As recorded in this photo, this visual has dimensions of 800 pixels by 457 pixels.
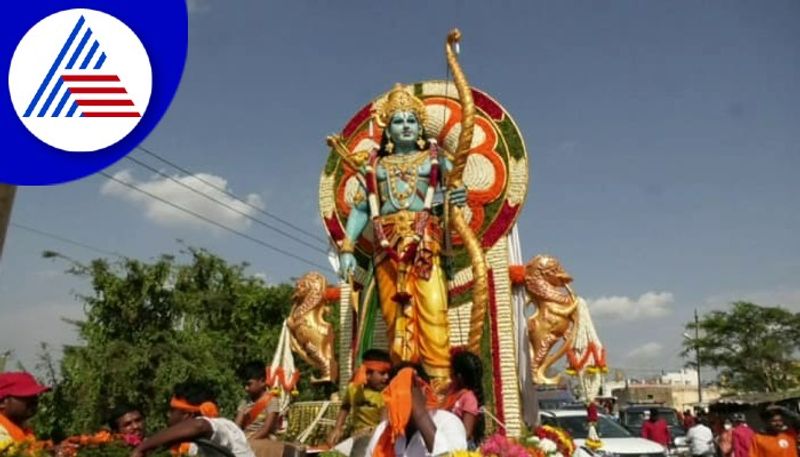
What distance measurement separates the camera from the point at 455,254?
29.2 feet

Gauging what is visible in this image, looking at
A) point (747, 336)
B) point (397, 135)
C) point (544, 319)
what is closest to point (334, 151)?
point (397, 135)

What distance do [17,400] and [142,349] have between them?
15.6 m

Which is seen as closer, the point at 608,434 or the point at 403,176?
the point at 403,176

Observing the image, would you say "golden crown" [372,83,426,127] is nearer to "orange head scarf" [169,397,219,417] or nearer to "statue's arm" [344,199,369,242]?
"statue's arm" [344,199,369,242]

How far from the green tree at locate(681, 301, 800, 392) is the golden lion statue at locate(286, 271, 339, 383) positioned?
27845 millimetres

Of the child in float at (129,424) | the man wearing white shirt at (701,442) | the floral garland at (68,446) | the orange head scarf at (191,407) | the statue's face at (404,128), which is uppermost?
the statue's face at (404,128)

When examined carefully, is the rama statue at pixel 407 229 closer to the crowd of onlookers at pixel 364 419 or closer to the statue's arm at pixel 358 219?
the statue's arm at pixel 358 219

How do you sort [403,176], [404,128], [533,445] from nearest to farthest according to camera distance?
[533,445] < [403,176] < [404,128]

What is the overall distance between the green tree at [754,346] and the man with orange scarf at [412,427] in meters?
32.8

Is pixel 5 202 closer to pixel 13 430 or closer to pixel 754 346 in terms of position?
pixel 13 430

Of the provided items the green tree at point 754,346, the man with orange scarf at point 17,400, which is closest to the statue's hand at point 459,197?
the man with orange scarf at point 17,400

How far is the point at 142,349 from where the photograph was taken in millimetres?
18766

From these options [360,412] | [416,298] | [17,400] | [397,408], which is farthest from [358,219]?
[397,408]

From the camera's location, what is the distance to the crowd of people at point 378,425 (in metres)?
3.40
